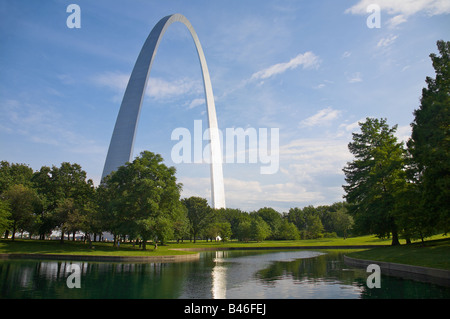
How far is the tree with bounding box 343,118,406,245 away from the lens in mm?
32500

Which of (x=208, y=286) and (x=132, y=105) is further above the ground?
(x=132, y=105)

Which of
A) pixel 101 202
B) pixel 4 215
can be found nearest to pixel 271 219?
pixel 101 202

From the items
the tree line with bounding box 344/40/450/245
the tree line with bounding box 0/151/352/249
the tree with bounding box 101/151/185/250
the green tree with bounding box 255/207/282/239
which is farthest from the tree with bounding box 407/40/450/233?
the green tree with bounding box 255/207/282/239

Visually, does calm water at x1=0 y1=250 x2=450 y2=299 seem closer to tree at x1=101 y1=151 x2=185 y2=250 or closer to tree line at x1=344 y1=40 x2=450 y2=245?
tree line at x1=344 y1=40 x2=450 y2=245

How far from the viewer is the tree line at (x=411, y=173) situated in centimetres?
Answer: 1905

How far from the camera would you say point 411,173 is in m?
25.3

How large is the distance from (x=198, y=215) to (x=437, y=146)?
6652 cm

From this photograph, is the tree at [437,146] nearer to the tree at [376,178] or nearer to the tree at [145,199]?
the tree at [376,178]

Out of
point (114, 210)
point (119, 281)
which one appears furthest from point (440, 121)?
point (114, 210)

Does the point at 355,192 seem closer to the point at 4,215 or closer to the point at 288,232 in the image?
the point at 4,215

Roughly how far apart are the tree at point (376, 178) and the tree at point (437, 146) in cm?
902
